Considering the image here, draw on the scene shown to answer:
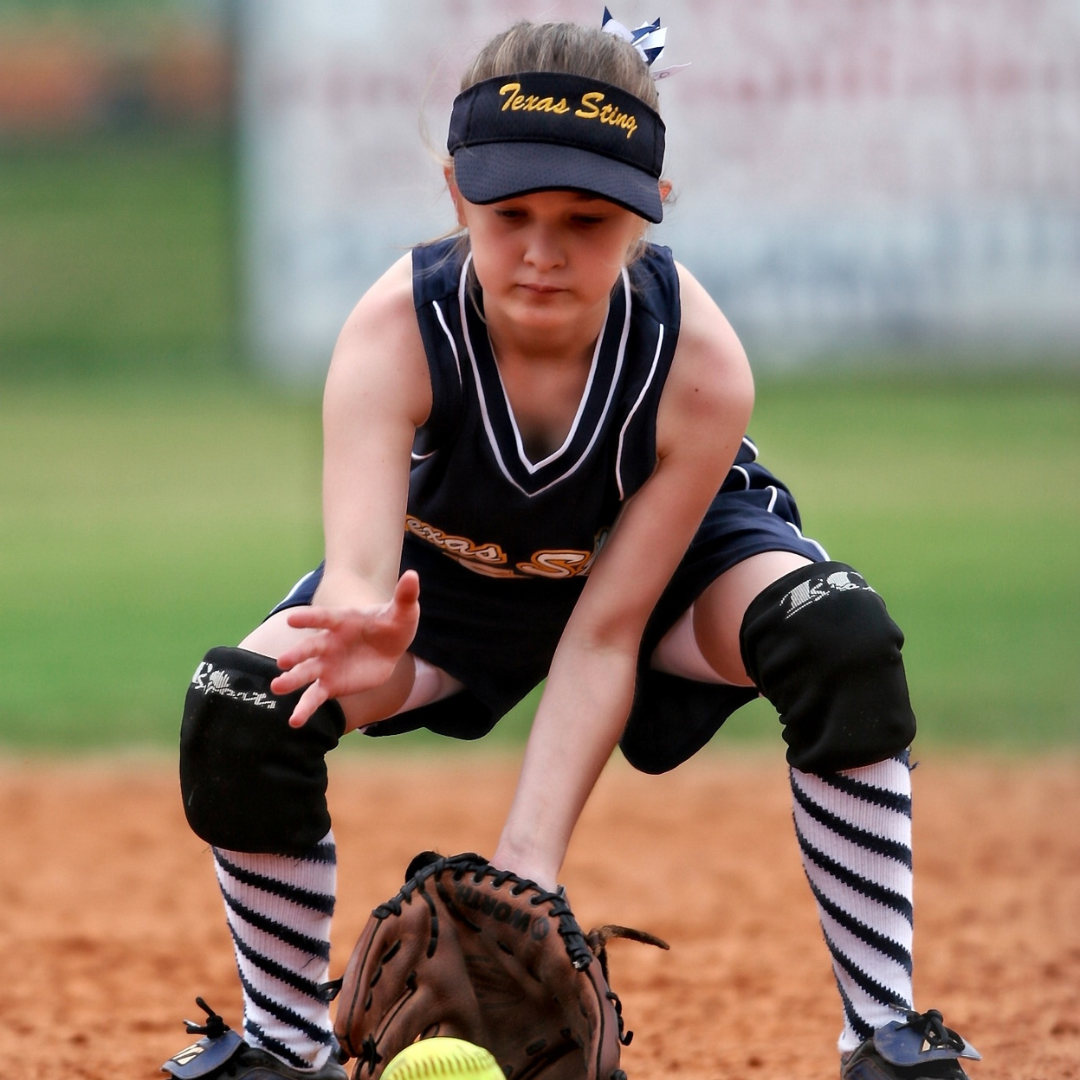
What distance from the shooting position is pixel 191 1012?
9.39 feet

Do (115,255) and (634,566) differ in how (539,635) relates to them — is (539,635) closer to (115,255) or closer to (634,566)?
(634,566)

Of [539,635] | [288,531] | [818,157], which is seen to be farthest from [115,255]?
[539,635]

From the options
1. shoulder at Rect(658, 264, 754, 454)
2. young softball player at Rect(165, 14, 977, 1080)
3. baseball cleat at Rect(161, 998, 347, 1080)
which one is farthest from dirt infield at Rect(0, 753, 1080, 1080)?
shoulder at Rect(658, 264, 754, 454)

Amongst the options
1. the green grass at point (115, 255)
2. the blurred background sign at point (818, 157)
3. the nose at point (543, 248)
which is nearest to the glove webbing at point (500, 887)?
the nose at point (543, 248)

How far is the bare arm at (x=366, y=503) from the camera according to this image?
1.94 m

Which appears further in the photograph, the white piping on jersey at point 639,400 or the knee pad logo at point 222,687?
the white piping on jersey at point 639,400

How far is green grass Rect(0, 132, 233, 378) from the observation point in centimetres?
1833

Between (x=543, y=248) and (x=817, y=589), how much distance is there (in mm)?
562

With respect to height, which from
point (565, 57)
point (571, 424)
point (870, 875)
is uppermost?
point (565, 57)

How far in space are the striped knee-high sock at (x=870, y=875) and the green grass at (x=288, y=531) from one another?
3.26 metres

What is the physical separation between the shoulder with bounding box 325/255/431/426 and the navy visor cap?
8.5 inches

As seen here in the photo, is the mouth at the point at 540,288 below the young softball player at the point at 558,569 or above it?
above

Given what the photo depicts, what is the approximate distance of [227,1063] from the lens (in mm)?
2189

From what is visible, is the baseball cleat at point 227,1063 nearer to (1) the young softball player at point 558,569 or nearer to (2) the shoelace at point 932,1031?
(1) the young softball player at point 558,569
